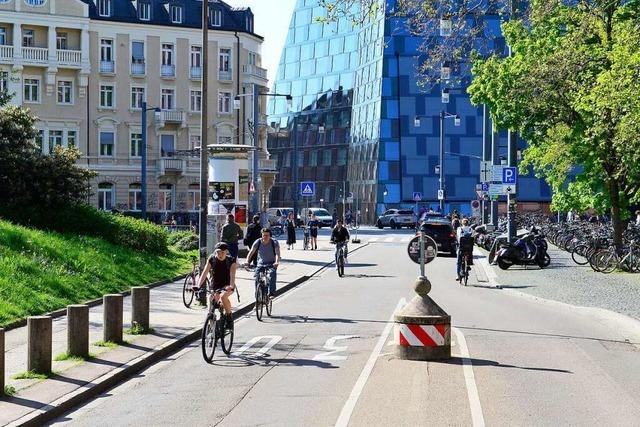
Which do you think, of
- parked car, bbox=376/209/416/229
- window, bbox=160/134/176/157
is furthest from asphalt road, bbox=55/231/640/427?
parked car, bbox=376/209/416/229

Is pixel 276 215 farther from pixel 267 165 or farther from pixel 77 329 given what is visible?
pixel 77 329

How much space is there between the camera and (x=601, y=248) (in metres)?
34.9

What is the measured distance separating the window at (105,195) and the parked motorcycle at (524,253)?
4131cm

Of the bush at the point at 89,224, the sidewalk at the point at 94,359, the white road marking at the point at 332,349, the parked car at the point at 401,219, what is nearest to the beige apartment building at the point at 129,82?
the parked car at the point at 401,219

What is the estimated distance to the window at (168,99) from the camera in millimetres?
Result: 75688

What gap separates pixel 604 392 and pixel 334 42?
328 feet

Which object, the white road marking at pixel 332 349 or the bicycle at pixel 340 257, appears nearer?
the white road marking at pixel 332 349

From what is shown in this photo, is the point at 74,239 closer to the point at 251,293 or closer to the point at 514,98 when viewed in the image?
the point at 251,293

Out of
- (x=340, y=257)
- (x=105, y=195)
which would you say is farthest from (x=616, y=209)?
(x=105, y=195)

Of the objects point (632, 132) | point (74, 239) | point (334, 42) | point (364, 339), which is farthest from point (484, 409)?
point (334, 42)

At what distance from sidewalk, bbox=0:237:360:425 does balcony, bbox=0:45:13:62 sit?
46019 mm

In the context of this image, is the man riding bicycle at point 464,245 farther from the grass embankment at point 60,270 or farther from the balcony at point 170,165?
the balcony at point 170,165

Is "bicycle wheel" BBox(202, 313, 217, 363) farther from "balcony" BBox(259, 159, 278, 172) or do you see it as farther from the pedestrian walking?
"balcony" BBox(259, 159, 278, 172)

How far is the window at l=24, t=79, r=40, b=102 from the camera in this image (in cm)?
7019
